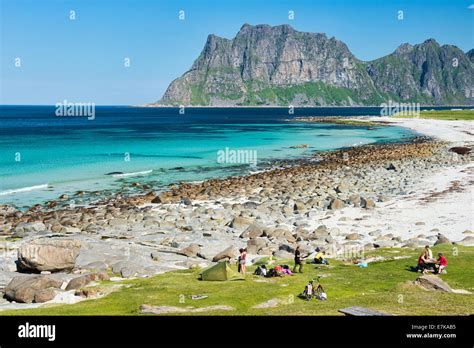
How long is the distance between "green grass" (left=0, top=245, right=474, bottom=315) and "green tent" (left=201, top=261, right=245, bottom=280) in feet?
1.51

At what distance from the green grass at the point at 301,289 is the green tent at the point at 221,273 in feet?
1.51

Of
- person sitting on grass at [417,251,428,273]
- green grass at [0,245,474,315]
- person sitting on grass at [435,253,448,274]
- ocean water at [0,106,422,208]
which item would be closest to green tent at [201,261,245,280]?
green grass at [0,245,474,315]

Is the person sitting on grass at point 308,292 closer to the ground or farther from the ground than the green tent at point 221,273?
farther from the ground

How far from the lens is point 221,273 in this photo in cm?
2198

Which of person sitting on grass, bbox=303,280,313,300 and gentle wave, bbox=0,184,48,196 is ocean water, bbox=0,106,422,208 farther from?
person sitting on grass, bbox=303,280,313,300

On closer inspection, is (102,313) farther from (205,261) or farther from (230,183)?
(230,183)

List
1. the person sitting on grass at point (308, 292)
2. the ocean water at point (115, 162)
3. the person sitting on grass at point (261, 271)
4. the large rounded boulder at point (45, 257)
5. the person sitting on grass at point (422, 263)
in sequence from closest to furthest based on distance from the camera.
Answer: the person sitting on grass at point (308, 292) < the person sitting on grass at point (422, 263) < the person sitting on grass at point (261, 271) < the large rounded boulder at point (45, 257) < the ocean water at point (115, 162)

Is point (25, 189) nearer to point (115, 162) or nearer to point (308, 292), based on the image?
point (115, 162)

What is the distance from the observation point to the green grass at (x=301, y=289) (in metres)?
16.8

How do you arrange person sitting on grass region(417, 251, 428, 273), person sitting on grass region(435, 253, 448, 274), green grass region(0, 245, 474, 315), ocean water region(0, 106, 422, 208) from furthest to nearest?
ocean water region(0, 106, 422, 208)
person sitting on grass region(417, 251, 428, 273)
person sitting on grass region(435, 253, 448, 274)
green grass region(0, 245, 474, 315)

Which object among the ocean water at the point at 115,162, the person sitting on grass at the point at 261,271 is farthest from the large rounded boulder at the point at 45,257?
the ocean water at the point at 115,162

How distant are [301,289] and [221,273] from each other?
13.1ft

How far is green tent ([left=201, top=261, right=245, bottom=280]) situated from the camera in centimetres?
2192

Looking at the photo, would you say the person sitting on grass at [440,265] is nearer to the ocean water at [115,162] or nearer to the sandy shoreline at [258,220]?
the sandy shoreline at [258,220]
